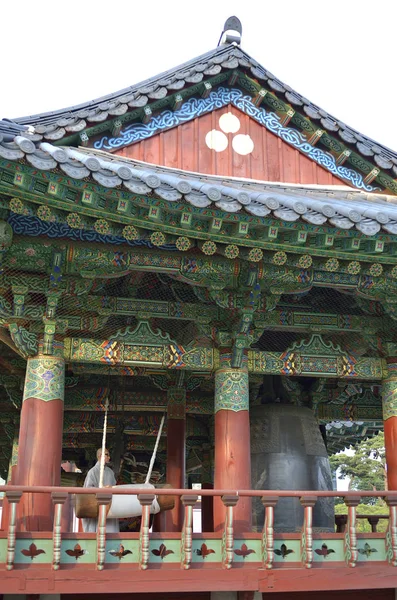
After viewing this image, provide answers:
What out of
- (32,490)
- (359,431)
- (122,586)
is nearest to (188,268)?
(32,490)

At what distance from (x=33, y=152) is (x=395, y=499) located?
203 inches

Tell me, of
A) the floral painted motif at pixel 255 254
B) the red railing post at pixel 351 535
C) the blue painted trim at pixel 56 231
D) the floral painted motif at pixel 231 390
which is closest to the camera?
the red railing post at pixel 351 535

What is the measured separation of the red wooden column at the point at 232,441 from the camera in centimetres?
791

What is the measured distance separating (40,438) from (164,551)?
73.7 inches

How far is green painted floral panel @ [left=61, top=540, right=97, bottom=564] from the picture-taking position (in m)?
6.55

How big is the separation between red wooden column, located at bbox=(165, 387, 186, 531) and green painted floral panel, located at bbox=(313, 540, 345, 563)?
151 inches

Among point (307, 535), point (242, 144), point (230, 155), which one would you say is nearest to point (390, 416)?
point (307, 535)

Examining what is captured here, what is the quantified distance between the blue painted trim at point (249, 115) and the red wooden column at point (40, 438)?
13.0ft

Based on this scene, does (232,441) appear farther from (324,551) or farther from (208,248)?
(208,248)

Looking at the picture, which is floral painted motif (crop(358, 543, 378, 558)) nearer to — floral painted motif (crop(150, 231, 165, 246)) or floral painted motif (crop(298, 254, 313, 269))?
floral painted motif (crop(298, 254, 313, 269))

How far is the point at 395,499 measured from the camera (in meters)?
7.48

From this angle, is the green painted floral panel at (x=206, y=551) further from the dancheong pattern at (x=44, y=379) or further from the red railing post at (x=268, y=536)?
the dancheong pattern at (x=44, y=379)

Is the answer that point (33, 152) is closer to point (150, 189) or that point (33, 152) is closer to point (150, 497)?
point (150, 189)

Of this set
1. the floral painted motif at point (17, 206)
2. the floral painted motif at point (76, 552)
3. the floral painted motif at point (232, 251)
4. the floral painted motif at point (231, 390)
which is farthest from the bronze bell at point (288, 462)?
the floral painted motif at point (17, 206)
